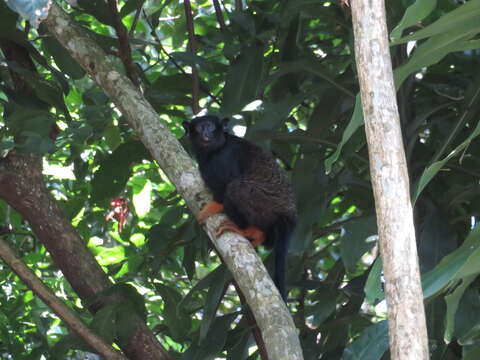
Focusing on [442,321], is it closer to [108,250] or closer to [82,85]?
[108,250]

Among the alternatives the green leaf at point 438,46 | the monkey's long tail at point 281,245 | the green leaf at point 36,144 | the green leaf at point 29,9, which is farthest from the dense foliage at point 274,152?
the green leaf at point 29,9

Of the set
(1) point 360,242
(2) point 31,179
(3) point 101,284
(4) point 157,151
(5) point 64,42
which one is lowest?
(1) point 360,242

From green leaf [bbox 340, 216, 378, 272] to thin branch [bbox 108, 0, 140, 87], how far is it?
1313 mm

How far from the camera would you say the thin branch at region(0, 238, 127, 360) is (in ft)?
10.8

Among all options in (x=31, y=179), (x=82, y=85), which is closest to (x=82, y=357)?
(x=31, y=179)

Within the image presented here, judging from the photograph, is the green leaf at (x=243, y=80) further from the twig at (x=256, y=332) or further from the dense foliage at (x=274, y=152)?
the twig at (x=256, y=332)

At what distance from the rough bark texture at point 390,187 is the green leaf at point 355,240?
61.3 inches

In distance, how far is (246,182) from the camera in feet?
15.7

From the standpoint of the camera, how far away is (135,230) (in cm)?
502

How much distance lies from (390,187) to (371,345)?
1148mm

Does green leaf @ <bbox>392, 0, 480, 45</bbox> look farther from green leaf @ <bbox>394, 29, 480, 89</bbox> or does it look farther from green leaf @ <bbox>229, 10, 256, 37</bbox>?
green leaf @ <bbox>229, 10, 256, 37</bbox>

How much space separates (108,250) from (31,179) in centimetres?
83

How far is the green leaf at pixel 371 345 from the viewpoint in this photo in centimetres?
285

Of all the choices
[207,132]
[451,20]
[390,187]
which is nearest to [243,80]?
[207,132]
